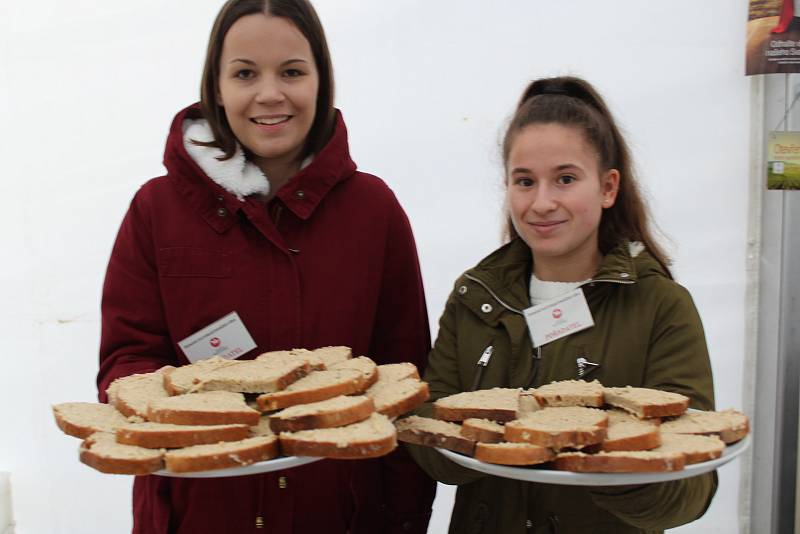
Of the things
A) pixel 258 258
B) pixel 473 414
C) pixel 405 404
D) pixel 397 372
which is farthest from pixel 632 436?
pixel 258 258

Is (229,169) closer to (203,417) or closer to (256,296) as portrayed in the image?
(256,296)

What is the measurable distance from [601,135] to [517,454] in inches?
34.3

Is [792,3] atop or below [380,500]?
atop

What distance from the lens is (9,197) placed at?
2.97 metres

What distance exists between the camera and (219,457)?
4.46 ft

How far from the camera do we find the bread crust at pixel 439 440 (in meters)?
1.52

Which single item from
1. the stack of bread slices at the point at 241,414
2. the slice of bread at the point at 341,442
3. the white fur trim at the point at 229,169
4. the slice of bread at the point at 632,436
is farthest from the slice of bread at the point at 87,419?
the slice of bread at the point at 632,436

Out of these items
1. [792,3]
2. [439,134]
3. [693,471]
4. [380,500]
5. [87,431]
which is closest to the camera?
[693,471]

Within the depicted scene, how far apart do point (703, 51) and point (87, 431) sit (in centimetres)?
239

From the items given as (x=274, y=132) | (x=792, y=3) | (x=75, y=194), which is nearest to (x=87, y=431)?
(x=274, y=132)

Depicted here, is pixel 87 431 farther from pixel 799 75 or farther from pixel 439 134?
pixel 799 75

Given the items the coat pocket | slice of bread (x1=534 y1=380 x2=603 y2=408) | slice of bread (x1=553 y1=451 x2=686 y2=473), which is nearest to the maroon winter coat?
the coat pocket

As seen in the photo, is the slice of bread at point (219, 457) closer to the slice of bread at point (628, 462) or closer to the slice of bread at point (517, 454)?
the slice of bread at point (517, 454)

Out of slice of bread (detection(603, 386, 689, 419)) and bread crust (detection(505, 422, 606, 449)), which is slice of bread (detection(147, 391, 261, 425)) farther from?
slice of bread (detection(603, 386, 689, 419))
